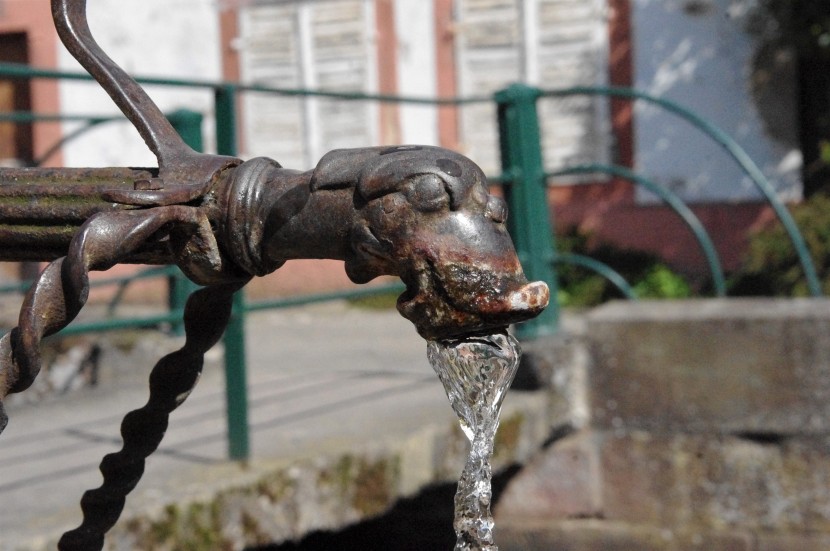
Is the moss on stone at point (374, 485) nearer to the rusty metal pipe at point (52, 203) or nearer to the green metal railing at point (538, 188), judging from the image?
the green metal railing at point (538, 188)

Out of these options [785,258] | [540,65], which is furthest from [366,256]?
[540,65]

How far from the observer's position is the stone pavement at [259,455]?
265cm

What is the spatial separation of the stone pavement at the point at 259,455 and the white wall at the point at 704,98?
15.1ft

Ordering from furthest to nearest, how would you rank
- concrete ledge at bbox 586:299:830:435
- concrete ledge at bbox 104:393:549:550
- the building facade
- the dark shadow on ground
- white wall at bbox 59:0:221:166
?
white wall at bbox 59:0:221:166
the building facade
the dark shadow on ground
concrete ledge at bbox 586:299:830:435
concrete ledge at bbox 104:393:549:550

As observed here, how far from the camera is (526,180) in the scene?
13.7 ft

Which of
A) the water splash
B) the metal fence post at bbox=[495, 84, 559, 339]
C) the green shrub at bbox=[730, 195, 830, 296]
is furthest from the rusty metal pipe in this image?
the green shrub at bbox=[730, 195, 830, 296]

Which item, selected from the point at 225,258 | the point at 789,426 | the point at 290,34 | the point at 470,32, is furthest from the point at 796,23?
the point at 225,258

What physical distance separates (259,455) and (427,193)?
2.28 meters

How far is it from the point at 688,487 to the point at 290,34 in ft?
23.5

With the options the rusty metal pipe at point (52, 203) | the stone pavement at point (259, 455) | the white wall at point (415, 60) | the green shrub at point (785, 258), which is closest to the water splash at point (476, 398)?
the rusty metal pipe at point (52, 203)

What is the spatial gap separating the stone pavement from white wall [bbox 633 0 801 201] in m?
4.60

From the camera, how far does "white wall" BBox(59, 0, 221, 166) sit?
9.46 meters

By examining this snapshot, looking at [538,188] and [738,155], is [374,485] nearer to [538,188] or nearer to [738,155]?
[538,188]

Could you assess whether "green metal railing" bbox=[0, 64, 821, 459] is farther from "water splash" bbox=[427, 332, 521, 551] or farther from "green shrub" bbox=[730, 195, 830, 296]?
"green shrub" bbox=[730, 195, 830, 296]
